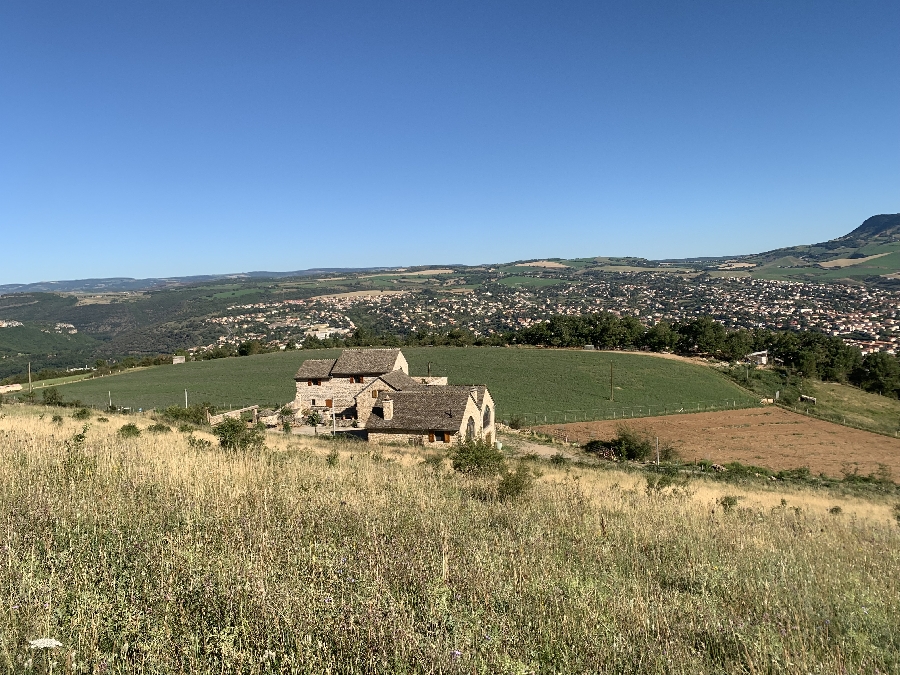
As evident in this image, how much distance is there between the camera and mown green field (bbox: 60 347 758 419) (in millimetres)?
60312

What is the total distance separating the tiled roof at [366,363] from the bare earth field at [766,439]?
613 inches

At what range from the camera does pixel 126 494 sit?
6.71 meters

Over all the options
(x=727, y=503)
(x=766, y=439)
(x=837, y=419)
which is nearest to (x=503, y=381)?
(x=766, y=439)

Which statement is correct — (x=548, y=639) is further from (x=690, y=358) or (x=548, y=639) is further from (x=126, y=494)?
(x=690, y=358)

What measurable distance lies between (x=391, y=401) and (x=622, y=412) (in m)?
32.0

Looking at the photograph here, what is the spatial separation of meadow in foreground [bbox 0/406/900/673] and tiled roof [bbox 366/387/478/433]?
26455mm

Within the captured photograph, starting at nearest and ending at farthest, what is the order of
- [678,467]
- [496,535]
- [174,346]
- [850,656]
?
[850,656], [496,535], [678,467], [174,346]

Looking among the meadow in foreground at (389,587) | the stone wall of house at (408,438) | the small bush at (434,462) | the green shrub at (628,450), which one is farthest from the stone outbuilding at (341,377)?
the meadow in foreground at (389,587)

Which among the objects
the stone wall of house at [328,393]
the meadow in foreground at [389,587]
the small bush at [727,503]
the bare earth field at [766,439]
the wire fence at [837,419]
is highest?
the meadow in foreground at [389,587]

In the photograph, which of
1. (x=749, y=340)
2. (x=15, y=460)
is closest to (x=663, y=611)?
(x=15, y=460)

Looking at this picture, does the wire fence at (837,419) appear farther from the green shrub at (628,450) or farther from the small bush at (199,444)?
the small bush at (199,444)

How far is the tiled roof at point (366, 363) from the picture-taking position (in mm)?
49656

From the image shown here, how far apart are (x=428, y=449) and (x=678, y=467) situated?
17783mm

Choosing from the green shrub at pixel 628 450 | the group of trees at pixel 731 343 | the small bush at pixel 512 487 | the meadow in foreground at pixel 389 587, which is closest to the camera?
the meadow in foreground at pixel 389 587
